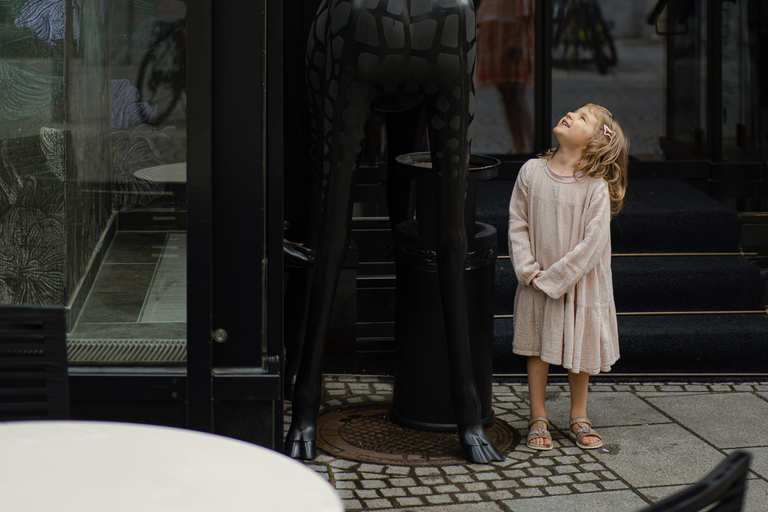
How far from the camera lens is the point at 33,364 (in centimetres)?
279

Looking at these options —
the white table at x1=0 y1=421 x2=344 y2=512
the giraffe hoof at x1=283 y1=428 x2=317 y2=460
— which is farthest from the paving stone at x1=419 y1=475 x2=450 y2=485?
the white table at x1=0 y1=421 x2=344 y2=512

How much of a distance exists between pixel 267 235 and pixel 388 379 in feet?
6.22

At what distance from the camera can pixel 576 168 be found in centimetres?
464

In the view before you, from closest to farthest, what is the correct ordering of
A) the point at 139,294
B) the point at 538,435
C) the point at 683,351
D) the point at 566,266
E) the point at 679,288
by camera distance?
the point at 139,294, the point at 566,266, the point at 538,435, the point at 683,351, the point at 679,288

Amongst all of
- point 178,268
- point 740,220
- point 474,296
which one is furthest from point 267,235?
point 740,220

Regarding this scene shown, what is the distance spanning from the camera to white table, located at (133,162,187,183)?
3947mm

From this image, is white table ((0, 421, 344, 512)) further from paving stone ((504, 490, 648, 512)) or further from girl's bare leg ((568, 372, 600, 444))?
girl's bare leg ((568, 372, 600, 444))

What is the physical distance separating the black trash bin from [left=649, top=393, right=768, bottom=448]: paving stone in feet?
3.22

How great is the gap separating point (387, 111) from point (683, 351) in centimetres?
225

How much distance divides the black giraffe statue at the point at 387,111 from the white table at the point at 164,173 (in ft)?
2.31

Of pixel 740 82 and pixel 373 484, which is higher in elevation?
pixel 740 82

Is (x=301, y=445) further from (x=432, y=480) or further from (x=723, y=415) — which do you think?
(x=723, y=415)

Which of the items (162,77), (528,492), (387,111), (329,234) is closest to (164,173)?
(162,77)

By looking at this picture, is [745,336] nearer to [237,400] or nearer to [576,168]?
[576,168]
